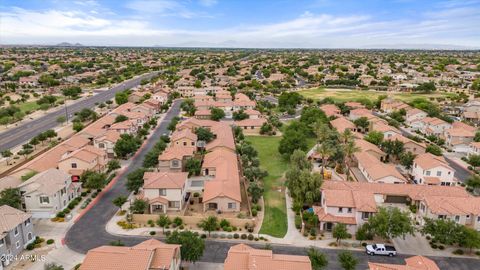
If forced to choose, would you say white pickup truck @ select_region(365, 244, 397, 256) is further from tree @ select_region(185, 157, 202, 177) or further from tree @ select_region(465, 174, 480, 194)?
tree @ select_region(185, 157, 202, 177)

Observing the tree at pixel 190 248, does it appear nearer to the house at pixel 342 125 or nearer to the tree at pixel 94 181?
the tree at pixel 94 181

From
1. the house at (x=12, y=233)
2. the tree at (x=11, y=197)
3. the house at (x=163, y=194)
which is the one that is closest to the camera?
the house at (x=12, y=233)

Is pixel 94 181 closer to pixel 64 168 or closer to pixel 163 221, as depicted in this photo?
pixel 64 168

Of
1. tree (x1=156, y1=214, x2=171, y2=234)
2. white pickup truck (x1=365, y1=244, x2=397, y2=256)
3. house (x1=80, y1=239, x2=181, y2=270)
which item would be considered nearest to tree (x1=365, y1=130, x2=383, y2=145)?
white pickup truck (x1=365, y1=244, x2=397, y2=256)

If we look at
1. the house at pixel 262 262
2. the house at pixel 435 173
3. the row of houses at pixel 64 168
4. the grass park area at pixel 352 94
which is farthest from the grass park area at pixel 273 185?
the grass park area at pixel 352 94

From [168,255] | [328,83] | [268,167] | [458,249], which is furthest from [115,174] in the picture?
[328,83]

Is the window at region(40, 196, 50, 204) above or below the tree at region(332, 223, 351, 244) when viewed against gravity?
above

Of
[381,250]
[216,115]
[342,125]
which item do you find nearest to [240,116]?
Result: [216,115]
